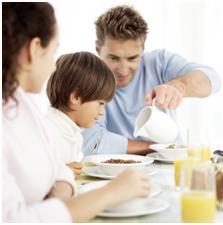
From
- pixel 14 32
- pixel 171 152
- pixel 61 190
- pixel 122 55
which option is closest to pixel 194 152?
pixel 171 152

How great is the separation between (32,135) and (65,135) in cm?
69

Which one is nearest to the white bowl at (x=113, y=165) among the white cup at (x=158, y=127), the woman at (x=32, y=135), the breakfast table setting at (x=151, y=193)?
the breakfast table setting at (x=151, y=193)

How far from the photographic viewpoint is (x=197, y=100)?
A: 379 centimetres

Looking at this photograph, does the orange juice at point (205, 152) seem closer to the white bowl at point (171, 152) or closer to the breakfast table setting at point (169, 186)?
the breakfast table setting at point (169, 186)

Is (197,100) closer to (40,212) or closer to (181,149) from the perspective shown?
(181,149)

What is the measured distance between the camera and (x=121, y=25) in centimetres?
233

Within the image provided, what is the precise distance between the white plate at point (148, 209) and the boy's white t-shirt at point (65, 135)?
2.15 feet

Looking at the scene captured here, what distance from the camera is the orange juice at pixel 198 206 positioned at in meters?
1.06

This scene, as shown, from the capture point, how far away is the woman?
1.01 m

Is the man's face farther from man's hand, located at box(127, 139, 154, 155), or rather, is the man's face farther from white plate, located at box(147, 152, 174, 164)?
white plate, located at box(147, 152, 174, 164)

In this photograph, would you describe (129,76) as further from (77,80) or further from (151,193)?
(151,193)

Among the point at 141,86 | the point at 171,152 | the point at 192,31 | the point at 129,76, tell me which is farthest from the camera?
the point at 192,31

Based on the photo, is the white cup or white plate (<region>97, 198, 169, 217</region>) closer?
white plate (<region>97, 198, 169, 217</region>)

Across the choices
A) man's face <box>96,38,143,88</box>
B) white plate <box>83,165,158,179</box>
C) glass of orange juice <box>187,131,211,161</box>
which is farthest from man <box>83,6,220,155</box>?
glass of orange juice <box>187,131,211,161</box>
